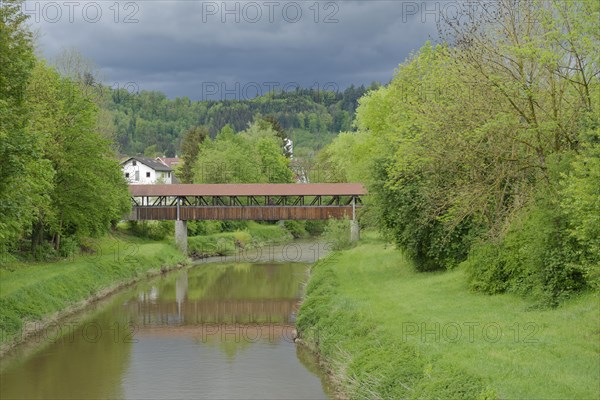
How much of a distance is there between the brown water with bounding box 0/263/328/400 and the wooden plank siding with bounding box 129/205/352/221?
1618cm

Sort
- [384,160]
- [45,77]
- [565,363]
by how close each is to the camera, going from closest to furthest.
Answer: [565,363]
[384,160]
[45,77]

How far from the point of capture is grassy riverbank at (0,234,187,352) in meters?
23.8

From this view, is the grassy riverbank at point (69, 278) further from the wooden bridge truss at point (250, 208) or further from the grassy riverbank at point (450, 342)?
the grassy riverbank at point (450, 342)

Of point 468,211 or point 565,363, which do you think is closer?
point 565,363

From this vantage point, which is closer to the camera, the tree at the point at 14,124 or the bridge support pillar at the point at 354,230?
the tree at the point at 14,124

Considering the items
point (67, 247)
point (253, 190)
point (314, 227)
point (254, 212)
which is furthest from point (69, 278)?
point (314, 227)

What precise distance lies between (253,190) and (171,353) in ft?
96.4

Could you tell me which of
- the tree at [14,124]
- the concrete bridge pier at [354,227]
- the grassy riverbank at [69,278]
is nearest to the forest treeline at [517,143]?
the tree at [14,124]

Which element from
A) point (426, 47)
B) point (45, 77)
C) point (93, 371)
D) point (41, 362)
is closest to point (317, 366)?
point (93, 371)

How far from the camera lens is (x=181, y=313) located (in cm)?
2938

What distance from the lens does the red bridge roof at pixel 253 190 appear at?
50031mm

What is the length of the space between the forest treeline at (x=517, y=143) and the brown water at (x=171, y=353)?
6.44 m

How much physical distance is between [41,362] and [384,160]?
46.4 feet

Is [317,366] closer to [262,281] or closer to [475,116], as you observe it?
[475,116]
